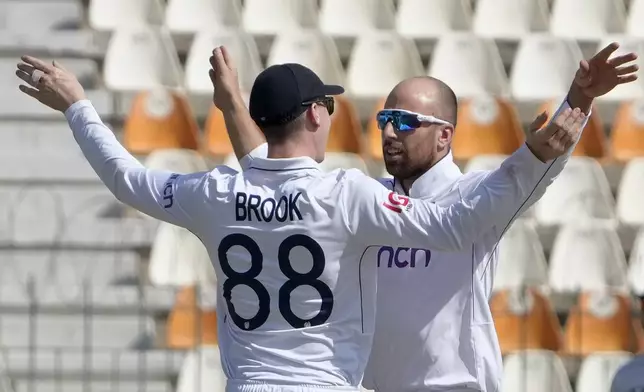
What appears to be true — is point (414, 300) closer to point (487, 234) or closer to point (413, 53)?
point (487, 234)

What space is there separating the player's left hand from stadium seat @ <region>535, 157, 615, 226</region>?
5.11 m

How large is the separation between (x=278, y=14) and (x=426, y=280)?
5.71 meters

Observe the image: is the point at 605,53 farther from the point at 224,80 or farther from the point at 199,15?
the point at 199,15

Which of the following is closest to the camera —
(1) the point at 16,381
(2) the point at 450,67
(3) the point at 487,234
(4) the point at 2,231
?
(3) the point at 487,234

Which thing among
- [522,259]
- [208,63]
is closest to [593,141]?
[522,259]

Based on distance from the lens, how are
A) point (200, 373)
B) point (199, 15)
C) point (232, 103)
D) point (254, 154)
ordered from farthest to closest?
point (199, 15) → point (200, 373) → point (232, 103) → point (254, 154)

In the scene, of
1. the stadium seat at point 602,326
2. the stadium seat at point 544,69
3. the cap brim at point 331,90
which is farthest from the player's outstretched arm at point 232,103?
the stadium seat at point 544,69

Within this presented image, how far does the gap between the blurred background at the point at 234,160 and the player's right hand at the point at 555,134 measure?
413 centimetres

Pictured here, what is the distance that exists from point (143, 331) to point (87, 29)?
8.98 ft

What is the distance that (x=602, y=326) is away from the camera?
7.33m

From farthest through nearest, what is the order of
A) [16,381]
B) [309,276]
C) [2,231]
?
[2,231]
[16,381]
[309,276]

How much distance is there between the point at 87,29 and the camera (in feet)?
29.8

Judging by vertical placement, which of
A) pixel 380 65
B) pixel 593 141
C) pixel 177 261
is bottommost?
pixel 177 261

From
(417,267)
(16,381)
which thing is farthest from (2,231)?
(417,267)
